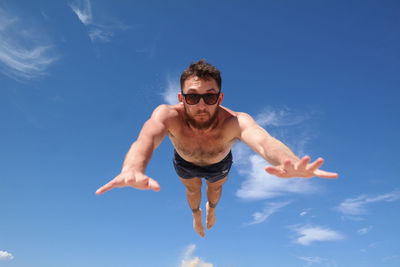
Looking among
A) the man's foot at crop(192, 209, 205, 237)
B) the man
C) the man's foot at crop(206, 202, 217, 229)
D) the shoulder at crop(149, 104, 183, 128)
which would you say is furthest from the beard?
the man's foot at crop(206, 202, 217, 229)

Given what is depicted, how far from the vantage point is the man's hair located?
7.32m

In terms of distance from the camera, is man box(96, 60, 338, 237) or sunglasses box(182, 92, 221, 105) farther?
sunglasses box(182, 92, 221, 105)

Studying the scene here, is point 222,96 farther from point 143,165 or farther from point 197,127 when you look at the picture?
point 143,165

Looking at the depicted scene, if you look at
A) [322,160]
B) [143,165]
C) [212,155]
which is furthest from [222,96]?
[322,160]

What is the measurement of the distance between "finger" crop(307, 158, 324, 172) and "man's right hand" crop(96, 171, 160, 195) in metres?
1.88

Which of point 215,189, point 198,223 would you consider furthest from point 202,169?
point 198,223

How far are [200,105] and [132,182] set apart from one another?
3.50 metres

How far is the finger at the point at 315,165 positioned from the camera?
4.05 m

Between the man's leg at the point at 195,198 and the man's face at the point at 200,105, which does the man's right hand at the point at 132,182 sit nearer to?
the man's face at the point at 200,105

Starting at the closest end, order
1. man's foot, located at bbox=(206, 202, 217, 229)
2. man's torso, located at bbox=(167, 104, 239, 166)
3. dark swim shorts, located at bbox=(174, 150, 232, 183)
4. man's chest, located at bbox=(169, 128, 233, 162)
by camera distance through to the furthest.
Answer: man's torso, located at bbox=(167, 104, 239, 166) < man's chest, located at bbox=(169, 128, 233, 162) < dark swim shorts, located at bbox=(174, 150, 232, 183) < man's foot, located at bbox=(206, 202, 217, 229)

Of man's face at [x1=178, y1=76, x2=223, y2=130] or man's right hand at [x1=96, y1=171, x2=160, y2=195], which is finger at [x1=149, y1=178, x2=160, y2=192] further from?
man's face at [x1=178, y1=76, x2=223, y2=130]

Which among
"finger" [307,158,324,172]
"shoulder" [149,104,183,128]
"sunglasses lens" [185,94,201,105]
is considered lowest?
"finger" [307,158,324,172]

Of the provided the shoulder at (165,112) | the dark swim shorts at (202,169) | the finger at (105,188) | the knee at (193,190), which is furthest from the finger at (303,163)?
the knee at (193,190)

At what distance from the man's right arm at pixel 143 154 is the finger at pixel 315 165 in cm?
188
